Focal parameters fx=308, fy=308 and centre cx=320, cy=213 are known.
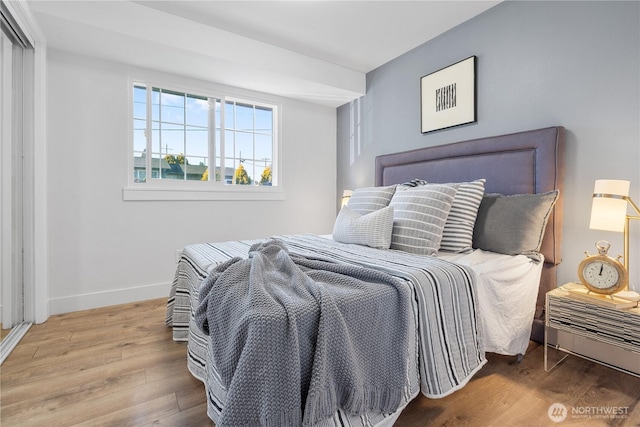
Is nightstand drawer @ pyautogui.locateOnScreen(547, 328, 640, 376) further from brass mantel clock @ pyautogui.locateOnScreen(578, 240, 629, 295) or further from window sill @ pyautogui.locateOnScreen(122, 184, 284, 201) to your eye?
window sill @ pyautogui.locateOnScreen(122, 184, 284, 201)

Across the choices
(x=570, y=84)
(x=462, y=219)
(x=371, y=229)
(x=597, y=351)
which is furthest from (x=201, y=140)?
(x=597, y=351)

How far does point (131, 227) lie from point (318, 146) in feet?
7.55

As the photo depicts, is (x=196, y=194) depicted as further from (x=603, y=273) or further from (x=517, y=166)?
(x=603, y=273)

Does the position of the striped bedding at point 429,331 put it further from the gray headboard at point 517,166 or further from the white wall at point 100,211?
the white wall at point 100,211

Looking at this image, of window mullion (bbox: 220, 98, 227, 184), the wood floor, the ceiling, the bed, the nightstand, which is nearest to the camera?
the bed

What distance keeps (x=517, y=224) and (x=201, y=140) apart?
298 cm

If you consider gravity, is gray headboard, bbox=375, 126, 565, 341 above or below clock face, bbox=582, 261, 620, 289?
above

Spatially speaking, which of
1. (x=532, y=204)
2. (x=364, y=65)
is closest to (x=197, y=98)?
(x=364, y=65)

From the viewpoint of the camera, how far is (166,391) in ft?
5.05

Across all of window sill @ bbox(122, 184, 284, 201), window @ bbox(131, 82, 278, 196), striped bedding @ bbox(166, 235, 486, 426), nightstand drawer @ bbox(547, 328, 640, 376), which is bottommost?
nightstand drawer @ bbox(547, 328, 640, 376)

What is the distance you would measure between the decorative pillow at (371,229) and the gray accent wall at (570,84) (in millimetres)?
1178

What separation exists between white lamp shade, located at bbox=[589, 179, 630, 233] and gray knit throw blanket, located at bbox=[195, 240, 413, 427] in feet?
4.07

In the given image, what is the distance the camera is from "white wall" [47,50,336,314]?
2566mm

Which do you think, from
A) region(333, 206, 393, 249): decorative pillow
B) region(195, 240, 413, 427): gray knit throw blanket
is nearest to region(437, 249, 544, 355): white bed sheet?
region(333, 206, 393, 249): decorative pillow
